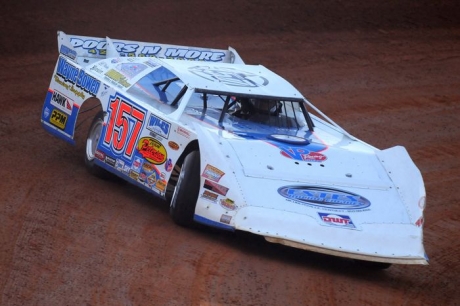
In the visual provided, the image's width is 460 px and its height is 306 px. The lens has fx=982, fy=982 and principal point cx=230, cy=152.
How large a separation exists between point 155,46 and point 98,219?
3.41 meters

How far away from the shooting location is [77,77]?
407 inches

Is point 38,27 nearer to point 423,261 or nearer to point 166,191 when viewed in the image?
point 166,191

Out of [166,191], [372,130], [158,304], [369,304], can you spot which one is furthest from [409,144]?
[158,304]

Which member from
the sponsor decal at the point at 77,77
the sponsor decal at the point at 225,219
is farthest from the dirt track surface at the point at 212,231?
the sponsor decal at the point at 77,77

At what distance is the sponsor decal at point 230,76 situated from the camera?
934 cm

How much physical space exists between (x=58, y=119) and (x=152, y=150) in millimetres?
2005

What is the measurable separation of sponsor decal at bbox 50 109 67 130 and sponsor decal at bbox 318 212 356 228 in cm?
375

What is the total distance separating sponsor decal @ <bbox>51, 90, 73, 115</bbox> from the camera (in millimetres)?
10406

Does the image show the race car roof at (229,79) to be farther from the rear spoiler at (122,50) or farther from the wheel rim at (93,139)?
the rear spoiler at (122,50)

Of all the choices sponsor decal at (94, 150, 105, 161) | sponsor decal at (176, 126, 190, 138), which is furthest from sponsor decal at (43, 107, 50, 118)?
sponsor decal at (176, 126, 190, 138)

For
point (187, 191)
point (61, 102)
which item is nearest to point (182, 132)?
point (187, 191)

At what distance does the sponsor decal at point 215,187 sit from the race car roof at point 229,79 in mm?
1278

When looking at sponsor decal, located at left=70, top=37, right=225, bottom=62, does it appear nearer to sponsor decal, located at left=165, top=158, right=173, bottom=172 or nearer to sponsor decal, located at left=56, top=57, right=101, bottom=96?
sponsor decal, located at left=56, top=57, right=101, bottom=96

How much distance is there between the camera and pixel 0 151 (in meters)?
10.7
